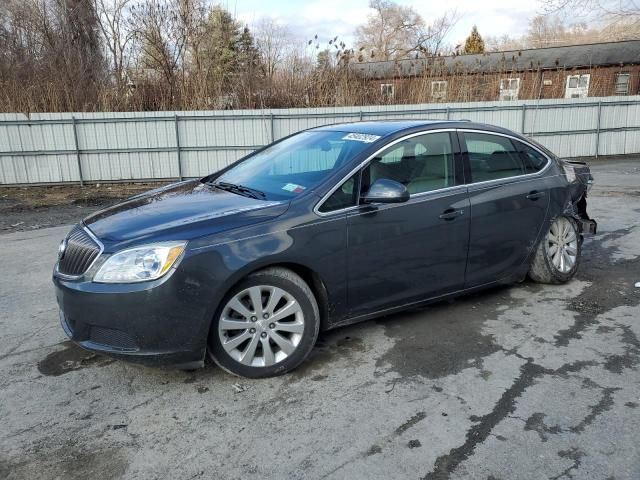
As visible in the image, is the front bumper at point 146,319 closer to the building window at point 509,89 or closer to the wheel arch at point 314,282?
the wheel arch at point 314,282

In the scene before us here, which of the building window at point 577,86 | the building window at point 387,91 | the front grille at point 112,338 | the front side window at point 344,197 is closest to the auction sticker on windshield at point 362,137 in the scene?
the front side window at point 344,197

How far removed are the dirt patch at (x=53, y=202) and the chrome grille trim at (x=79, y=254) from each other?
6.23 meters

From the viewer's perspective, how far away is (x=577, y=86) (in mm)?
32531

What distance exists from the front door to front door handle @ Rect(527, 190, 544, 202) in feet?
2.65

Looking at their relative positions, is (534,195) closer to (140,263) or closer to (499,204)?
(499,204)

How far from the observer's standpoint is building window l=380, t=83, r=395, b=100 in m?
17.1

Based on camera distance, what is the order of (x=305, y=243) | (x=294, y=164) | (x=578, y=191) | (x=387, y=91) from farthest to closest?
1. (x=387, y=91)
2. (x=578, y=191)
3. (x=294, y=164)
4. (x=305, y=243)

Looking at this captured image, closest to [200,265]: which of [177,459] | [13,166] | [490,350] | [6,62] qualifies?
[177,459]

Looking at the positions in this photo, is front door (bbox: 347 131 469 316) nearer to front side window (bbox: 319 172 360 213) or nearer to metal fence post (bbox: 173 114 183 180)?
front side window (bbox: 319 172 360 213)

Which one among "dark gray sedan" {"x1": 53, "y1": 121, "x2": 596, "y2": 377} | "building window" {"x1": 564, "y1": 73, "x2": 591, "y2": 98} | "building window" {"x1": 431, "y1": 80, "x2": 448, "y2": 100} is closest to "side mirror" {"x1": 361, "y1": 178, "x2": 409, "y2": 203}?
"dark gray sedan" {"x1": 53, "y1": 121, "x2": 596, "y2": 377}

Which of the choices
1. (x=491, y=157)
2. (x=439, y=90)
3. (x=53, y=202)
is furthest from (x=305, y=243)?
(x=439, y=90)

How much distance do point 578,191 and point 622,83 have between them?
3193 centimetres

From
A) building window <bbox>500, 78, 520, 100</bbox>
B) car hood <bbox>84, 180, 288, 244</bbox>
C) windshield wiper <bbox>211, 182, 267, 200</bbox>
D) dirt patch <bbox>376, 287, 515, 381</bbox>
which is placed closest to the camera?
car hood <bbox>84, 180, 288, 244</bbox>

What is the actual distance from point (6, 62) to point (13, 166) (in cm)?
402
